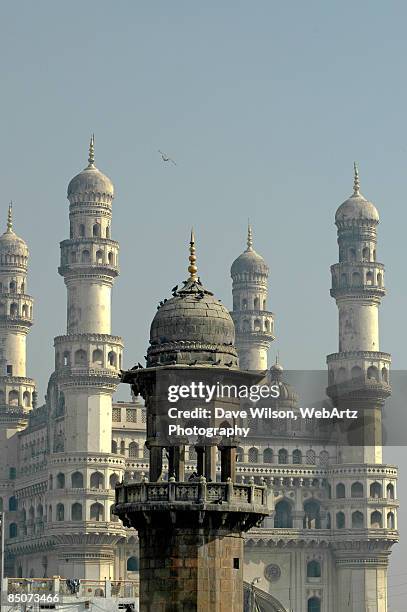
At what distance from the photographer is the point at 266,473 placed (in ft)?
350

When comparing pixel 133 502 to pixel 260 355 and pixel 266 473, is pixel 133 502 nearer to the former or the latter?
pixel 266 473

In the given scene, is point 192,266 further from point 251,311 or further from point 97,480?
point 251,311

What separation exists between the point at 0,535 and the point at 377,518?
5545cm

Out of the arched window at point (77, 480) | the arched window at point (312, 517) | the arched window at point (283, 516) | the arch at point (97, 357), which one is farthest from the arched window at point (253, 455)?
the arch at point (97, 357)

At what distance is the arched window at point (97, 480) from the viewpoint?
97.8 metres

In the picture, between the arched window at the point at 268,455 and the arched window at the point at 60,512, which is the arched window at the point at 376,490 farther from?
the arched window at the point at 60,512

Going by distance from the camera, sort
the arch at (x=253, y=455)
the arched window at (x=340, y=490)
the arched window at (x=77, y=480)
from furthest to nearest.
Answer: the arch at (x=253, y=455) → the arched window at (x=340, y=490) → the arched window at (x=77, y=480)

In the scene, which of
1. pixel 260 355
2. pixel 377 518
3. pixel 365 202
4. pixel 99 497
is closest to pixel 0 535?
pixel 99 497

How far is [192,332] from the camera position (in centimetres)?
2819

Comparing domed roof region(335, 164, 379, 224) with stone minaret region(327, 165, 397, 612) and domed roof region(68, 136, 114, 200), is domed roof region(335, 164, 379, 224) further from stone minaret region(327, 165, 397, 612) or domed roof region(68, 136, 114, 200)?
domed roof region(68, 136, 114, 200)

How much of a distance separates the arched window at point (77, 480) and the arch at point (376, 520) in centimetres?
1857

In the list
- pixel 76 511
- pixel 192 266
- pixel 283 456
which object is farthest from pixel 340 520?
pixel 192 266

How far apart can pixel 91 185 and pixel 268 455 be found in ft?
67.7

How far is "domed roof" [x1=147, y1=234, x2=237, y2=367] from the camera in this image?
1110 inches
